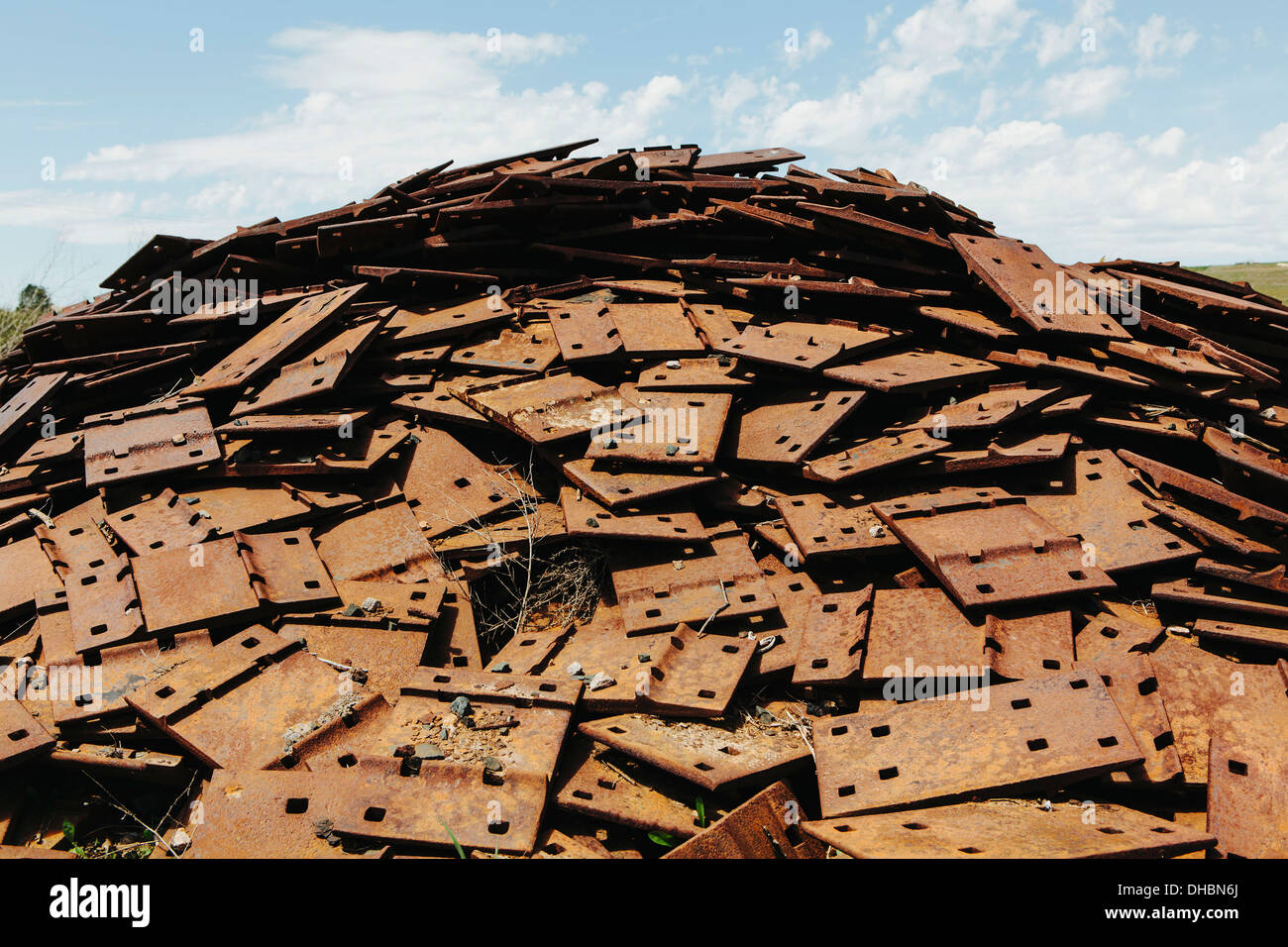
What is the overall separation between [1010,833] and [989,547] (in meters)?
1.97

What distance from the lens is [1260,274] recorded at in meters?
15.6

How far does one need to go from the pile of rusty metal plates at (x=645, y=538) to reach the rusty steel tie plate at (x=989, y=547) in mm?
29

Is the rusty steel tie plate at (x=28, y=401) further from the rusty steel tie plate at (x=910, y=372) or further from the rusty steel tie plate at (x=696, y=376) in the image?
the rusty steel tie plate at (x=910, y=372)

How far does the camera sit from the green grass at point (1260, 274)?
14025 millimetres

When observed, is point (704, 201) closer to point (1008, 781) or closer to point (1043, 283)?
point (1043, 283)

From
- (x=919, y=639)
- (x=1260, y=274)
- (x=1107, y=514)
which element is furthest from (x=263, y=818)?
(x=1260, y=274)

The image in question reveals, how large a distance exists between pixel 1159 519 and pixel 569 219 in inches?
222

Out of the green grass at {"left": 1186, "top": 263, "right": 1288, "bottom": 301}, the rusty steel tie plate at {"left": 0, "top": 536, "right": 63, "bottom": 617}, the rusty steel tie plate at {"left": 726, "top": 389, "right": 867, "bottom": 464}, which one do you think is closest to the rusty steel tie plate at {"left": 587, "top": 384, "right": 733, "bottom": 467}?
the rusty steel tie plate at {"left": 726, "top": 389, "right": 867, "bottom": 464}

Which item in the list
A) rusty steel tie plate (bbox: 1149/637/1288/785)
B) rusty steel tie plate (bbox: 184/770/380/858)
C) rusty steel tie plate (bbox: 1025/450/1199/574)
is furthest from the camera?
rusty steel tie plate (bbox: 1025/450/1199/574)

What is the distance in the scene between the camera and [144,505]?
5.75 metres

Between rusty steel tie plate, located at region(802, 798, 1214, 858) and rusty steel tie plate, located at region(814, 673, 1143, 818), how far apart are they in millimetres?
112

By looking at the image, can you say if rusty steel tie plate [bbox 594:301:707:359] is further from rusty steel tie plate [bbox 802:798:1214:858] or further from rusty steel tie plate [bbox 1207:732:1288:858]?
rusty steel tie plate [bbox 1207:732:1288:858]

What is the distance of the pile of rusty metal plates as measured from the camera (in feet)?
12.4

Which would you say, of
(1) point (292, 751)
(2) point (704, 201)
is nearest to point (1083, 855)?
(1) point (292, 751)
